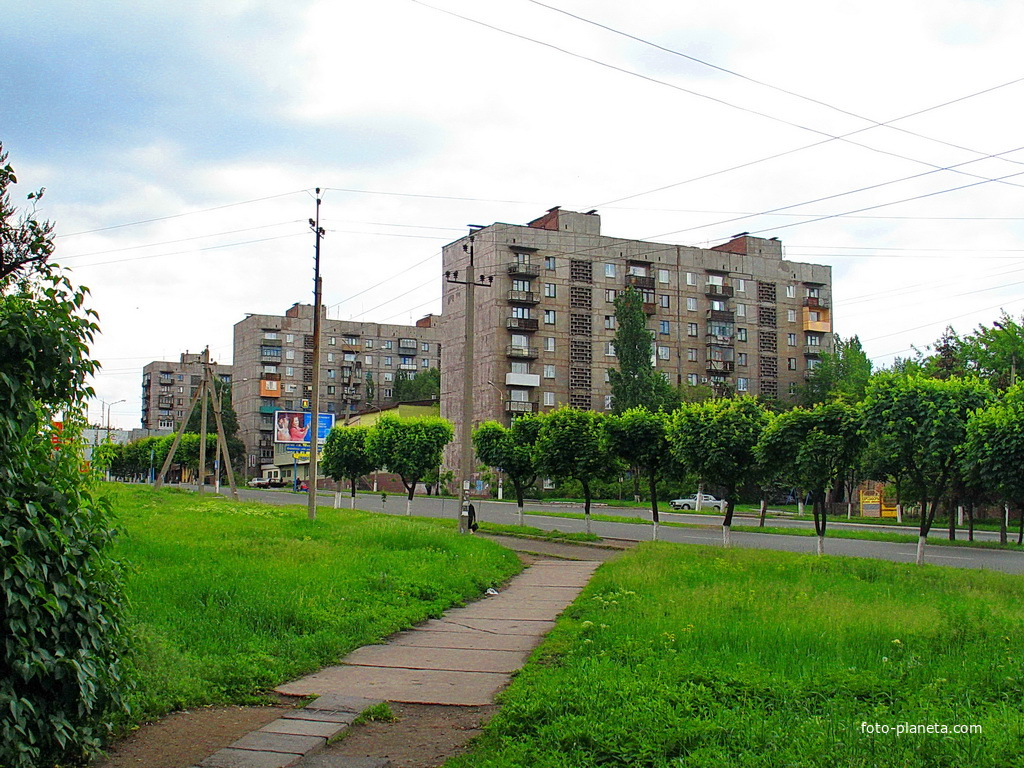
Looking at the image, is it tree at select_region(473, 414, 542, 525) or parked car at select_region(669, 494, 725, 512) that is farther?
parked car at select_region(669, 494, 725, 512)

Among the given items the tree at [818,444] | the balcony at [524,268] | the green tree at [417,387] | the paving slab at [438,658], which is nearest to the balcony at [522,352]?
the balcony at [524,268]

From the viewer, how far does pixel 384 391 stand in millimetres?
128875

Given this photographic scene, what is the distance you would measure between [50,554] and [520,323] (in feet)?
230

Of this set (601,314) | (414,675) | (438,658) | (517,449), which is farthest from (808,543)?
(601,314)

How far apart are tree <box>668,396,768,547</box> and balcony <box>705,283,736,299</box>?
182 ft

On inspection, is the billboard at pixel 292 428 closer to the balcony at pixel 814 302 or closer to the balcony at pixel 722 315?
the balcony at pixel 722 315

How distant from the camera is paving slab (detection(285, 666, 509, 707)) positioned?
8.07 meters

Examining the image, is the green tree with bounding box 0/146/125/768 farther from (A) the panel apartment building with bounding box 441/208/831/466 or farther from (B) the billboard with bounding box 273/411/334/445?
(A) the panel apartment building with bounding box 441/208/831/466

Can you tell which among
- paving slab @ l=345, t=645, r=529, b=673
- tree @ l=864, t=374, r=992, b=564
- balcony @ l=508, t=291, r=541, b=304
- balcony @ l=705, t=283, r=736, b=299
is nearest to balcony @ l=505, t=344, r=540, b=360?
balcony @ l=508, t=291, r=541, b=304

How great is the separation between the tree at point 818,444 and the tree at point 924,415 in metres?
1.13

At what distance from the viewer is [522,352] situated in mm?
75625

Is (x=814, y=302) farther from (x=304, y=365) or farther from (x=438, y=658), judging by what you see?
(x=438, y=658)

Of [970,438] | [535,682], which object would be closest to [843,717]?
[535,682]

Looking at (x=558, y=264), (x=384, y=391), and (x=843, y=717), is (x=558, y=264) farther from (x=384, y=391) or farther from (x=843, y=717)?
(x=843, y=717)
